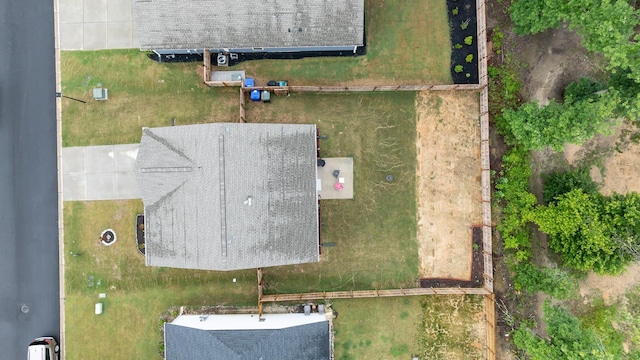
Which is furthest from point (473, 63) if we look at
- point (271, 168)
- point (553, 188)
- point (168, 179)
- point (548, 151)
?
point (168, 179)

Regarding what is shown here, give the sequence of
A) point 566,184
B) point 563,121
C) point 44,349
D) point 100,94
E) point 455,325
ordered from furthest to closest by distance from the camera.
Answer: point 455,325 → point 100,94 → point 44,349 → point 566,184 → point 563,121

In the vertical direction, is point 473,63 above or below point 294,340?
above

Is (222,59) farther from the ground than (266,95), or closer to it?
farther from the ground

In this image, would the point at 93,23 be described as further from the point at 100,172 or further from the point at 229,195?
the point at 229,195

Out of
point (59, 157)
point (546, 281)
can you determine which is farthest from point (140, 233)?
point (546, 281)

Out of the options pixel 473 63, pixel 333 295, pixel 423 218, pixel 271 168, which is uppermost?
pixel 473 63

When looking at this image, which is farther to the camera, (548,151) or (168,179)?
(548,151)

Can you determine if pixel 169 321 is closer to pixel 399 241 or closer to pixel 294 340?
pixel 294 340
